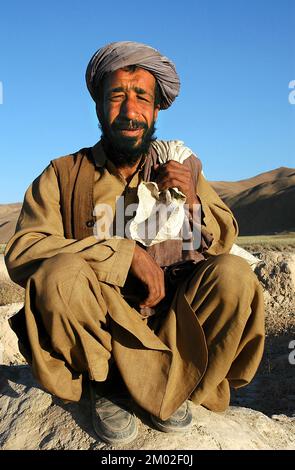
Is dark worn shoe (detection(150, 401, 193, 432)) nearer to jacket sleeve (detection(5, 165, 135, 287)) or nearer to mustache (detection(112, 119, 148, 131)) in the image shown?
jacket sleeve (detection(5, 165, 135, 287))

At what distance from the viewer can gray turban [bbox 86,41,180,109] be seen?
2.77 metres

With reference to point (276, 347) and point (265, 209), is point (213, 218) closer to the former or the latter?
point (276, 347)

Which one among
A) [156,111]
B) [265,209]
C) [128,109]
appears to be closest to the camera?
[128,109]

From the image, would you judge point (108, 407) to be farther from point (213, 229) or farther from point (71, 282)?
point (213, 229)

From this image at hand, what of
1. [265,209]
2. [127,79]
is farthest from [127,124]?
[265,209]

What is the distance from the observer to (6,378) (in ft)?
10.6

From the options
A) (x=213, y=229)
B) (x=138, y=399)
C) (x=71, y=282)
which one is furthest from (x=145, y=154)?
(x=138, y=399)

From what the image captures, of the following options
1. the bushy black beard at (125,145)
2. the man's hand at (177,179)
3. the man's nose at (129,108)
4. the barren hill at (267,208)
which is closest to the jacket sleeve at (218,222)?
the man's hand at (177,179)

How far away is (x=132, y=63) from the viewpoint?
277 cm

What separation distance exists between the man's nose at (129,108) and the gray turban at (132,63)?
18 centimetres

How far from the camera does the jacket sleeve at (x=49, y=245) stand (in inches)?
94.8

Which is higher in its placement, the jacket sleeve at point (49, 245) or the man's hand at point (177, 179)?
the man's hand at point (177, 179)

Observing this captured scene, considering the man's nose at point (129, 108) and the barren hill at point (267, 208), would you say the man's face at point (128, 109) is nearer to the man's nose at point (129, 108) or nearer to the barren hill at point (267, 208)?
the man's nose at point (129, 108)
